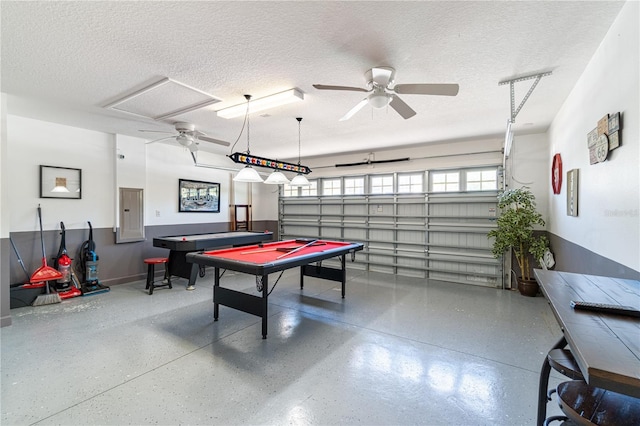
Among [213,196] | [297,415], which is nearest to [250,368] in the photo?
[297,415]

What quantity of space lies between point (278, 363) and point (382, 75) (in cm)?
287

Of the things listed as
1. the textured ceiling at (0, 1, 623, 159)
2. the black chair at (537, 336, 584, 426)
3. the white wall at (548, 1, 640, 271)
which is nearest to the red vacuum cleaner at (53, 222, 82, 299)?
the textured ceiling at (0, 1, 623, 159)

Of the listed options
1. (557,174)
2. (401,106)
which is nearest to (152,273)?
(401,106)

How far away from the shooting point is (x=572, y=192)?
3.07 m

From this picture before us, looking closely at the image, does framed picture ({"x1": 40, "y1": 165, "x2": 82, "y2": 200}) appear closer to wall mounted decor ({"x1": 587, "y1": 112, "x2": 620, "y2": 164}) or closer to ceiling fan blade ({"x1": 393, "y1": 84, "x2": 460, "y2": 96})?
ceiling fan blade ({"x1": 393, "y1": 84, "x2": 460, "y2": 96})

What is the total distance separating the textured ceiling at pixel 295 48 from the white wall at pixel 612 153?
7.2 inches

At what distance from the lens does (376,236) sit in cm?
684

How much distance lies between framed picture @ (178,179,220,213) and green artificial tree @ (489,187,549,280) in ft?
20.6

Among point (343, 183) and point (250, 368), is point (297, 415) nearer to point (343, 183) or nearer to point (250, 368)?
point (250, 368)

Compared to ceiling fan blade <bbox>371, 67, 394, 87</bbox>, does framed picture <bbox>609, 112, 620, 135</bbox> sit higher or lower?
lower

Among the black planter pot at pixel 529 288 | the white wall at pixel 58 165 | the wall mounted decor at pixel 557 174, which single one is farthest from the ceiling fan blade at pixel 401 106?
the white wall at pixel 58 165

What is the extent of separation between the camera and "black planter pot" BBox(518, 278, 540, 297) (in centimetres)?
480

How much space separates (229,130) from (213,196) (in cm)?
269

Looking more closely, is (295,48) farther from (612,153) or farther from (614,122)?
(612,153)
